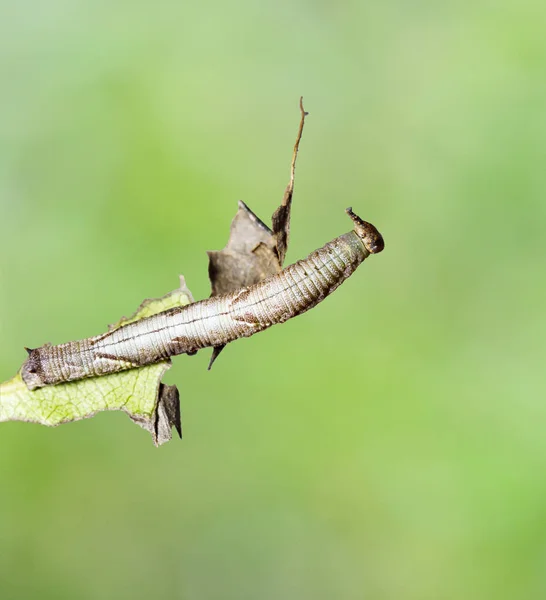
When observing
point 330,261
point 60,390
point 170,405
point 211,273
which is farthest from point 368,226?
point 60,390

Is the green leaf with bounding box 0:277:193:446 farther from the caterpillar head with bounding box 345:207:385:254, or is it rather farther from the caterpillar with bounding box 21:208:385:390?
the caterpillar head with bounding box 345:207:385:254

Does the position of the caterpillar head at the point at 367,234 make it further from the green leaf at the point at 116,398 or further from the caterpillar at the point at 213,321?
the green leaf at the point at 116,398

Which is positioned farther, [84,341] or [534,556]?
[534,556]

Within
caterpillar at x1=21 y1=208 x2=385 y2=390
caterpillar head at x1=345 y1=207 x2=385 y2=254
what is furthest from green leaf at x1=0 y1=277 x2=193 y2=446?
caterpillar head at x1=345 y1=207 x2=385 y2=254

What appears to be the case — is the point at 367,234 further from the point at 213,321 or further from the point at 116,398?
the point at 116,398

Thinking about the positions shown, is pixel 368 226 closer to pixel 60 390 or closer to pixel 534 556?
pixel 60 390

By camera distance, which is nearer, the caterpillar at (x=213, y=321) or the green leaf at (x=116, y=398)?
the caterpillar at (x=213, y=321)

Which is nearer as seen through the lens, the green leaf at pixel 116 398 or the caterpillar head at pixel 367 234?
the caterpillar head at pixel 367 234

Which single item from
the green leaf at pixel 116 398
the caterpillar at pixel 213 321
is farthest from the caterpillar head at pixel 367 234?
the green leaf at pixel 116 398

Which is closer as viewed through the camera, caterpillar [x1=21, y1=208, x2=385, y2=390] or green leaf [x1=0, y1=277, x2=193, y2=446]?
caterpillar [x1=21, y1=208, x2=385, y2=390]
